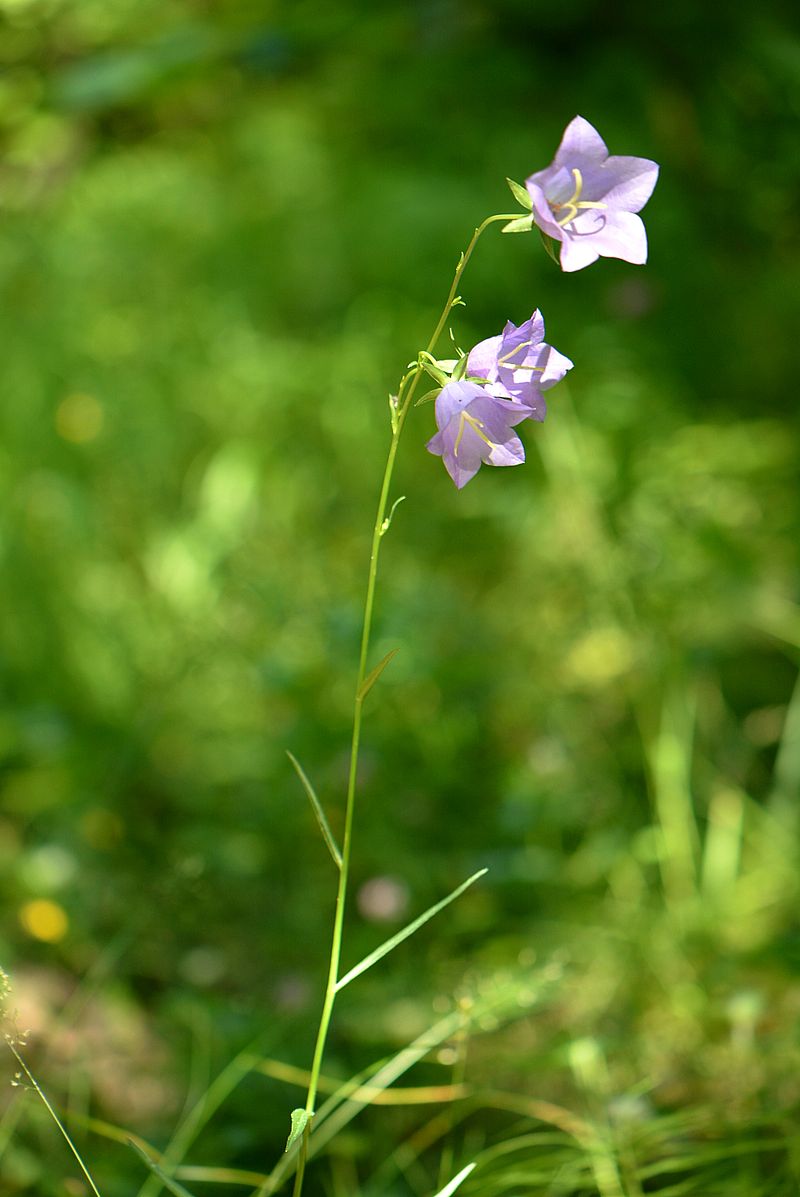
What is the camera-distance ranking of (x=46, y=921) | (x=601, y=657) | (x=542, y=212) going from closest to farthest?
(x=542, y=212) → (x=46, y=921) → (x=601, y=657)

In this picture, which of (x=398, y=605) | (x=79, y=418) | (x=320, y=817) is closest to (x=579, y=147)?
(x=320, y=817)

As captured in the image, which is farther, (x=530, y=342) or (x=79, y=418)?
(x=79, y=418)

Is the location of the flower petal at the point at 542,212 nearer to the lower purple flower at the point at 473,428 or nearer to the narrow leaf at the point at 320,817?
the lower purple flower at the point at 473,428

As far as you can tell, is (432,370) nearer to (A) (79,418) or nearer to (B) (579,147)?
(B) (579,147)

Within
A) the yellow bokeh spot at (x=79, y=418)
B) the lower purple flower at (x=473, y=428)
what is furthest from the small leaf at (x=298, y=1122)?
the yellow bokeh spot at (x=79, y=418)

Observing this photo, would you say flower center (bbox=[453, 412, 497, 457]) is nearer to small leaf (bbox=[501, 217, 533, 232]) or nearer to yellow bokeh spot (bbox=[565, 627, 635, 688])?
small leaf (bbox=[501, 217, 533, 232])

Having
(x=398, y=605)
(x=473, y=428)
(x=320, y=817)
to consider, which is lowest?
(x=398, y=605)

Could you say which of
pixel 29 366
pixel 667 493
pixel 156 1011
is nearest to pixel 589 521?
pixel 667 493
